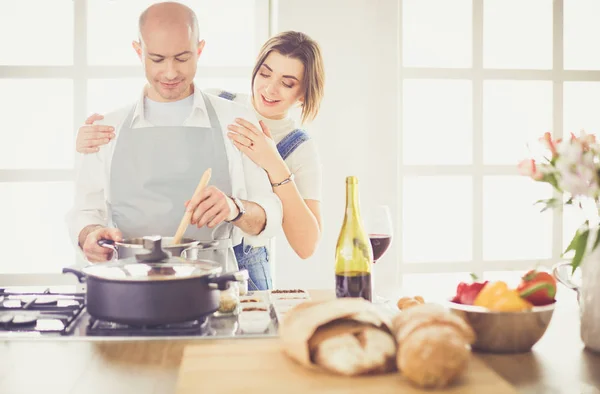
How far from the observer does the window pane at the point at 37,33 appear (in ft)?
10.6

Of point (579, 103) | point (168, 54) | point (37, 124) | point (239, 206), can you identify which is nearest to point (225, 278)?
point (239, 206)

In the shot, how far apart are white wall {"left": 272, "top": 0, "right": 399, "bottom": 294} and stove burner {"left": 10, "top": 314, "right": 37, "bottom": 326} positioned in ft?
6.10

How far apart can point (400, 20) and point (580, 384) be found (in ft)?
8.50

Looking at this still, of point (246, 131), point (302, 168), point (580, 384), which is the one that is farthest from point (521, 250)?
point (580, 384)

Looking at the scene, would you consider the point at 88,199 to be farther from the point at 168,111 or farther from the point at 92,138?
the point at 168,111

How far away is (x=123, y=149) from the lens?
6.81 ft

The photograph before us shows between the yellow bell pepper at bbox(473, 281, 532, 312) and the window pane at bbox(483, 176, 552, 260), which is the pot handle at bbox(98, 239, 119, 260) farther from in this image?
the window pane at bbox(483, 176, 552, 260)

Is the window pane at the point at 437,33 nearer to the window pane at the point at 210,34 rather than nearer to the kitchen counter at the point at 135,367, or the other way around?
the window pane at the point at 210,34

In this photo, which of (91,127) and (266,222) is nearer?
(266,222)

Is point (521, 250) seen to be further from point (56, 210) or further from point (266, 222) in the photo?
point (56, 210)

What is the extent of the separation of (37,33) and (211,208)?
2.18 m

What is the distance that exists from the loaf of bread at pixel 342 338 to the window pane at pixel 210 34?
246cm

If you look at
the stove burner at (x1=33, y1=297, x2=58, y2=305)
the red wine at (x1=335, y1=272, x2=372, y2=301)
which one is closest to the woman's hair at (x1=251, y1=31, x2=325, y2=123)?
the red wine at (x1=335, y1=272, x2=372, y2=301)

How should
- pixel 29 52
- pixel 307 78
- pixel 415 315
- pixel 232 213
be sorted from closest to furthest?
pixel 415 315
pixel 232 213
pixel 307 78
pixel 29 52
